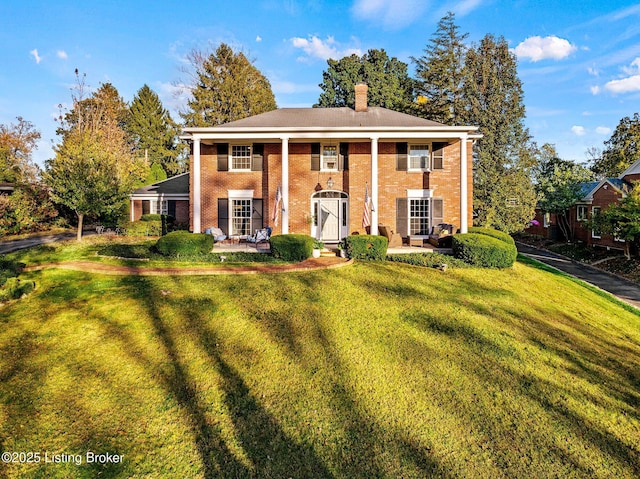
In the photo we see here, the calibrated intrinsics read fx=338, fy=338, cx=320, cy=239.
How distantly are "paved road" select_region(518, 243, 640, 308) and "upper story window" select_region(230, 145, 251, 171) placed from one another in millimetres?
17247

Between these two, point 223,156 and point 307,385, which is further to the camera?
point 223,156

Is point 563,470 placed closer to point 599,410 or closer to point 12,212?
point 599,410

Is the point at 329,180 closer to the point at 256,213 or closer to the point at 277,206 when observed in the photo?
the point at 277,206

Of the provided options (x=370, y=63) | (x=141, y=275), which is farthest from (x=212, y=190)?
(x=370, y=63)

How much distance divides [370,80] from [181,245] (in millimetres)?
31540

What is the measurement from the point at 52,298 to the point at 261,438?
21.5 ft

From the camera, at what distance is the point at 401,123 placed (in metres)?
16.0

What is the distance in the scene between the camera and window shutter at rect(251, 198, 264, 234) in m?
16.9

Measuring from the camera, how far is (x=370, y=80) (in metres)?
36.5

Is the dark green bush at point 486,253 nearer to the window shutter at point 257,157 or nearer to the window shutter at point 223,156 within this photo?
the window shutter at point 257,157

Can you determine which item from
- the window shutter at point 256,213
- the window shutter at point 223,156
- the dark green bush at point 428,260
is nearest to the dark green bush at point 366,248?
the dark green bush at point 428,260

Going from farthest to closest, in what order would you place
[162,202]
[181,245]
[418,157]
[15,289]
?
1. [162,202]
2. [418,157]
3. [181,245]
4. [15,289]

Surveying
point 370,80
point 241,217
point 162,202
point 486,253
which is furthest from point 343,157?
point 370,80

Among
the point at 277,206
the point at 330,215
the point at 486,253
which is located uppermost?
the point at 277,206
